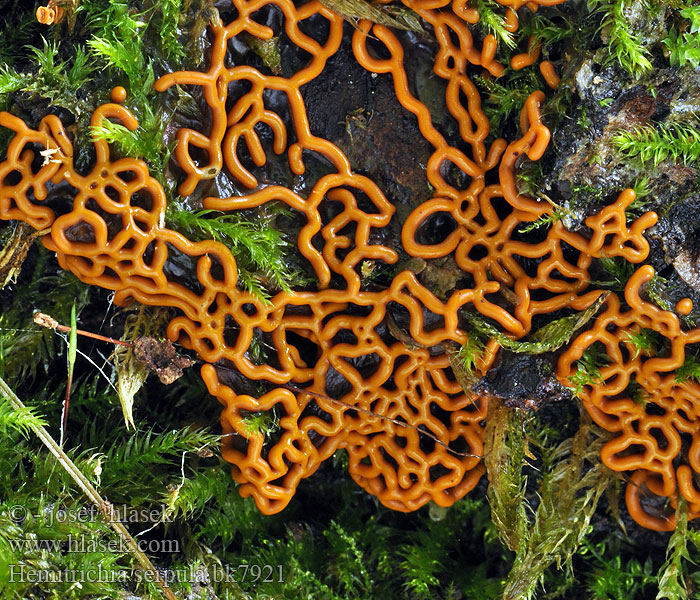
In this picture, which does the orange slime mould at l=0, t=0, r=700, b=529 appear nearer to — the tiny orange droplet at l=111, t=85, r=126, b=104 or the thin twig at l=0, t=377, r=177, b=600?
the tiny orange droplet at l=111, t=85, r=126, b=104

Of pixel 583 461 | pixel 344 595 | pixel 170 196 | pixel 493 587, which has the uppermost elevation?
pixel 170 196

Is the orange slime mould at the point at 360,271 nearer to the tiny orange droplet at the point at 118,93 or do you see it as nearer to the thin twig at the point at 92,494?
the tiny orange droplet at the point at 118,93

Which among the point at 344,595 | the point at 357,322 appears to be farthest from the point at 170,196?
the point at 344,595

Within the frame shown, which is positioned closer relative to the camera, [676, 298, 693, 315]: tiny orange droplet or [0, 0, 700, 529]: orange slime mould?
[0, 0, 700, 529]: orange slime mould

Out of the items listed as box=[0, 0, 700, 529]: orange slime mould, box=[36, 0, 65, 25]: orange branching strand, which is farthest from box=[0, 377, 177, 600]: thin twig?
box=[36, 0, 65, 25]: orange branching strand

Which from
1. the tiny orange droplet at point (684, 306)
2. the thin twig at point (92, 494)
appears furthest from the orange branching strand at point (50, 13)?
the tiny orange droplet at point (684, 306)

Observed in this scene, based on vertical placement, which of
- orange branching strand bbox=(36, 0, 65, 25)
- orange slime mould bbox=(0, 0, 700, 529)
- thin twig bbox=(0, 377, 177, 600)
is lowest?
thin twig bbox=(0, 377, 177, 600)

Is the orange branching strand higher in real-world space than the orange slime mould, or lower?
higher

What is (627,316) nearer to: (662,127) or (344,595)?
(662,127)
